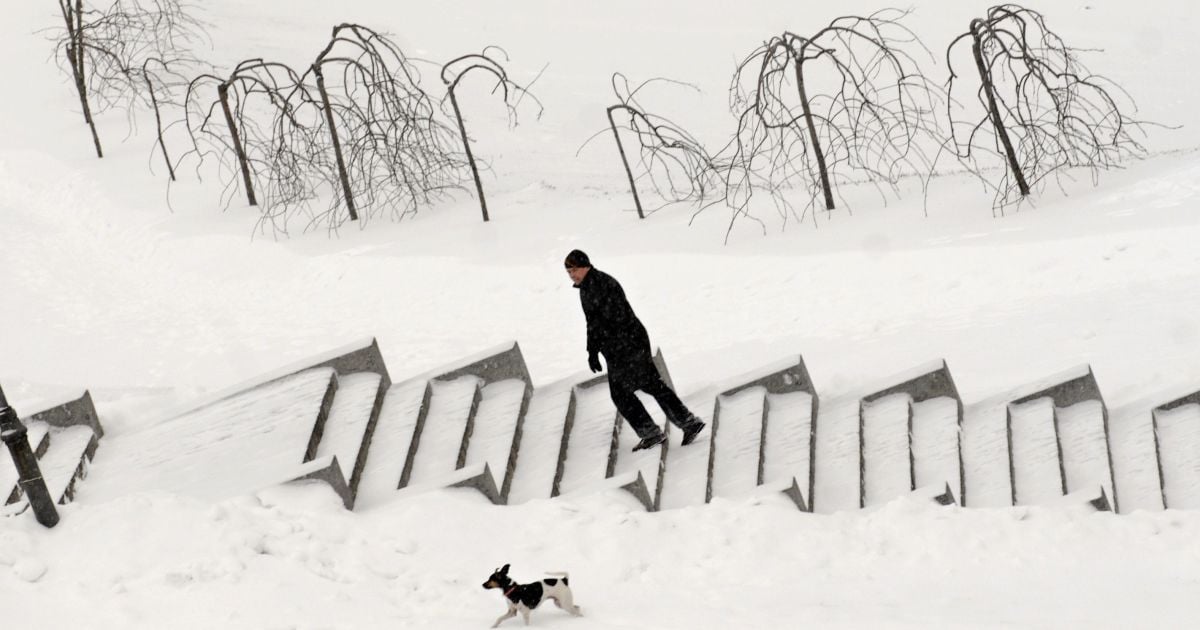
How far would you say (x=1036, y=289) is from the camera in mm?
10797

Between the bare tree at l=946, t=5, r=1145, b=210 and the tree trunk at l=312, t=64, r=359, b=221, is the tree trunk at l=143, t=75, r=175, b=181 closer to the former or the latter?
the tree trunk at l=312, t=64, r=359, b=221

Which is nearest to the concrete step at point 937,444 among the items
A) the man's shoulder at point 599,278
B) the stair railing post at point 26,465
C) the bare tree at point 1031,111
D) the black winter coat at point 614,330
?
the black winter coat at point 614,330

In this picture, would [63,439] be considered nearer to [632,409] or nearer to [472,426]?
[472,426]

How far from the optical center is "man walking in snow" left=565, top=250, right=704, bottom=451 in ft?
25.7

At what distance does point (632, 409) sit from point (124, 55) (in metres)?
13.7

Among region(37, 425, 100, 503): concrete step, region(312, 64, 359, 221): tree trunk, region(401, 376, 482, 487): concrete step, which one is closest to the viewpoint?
region(37, 425, 100, 503): concrete step

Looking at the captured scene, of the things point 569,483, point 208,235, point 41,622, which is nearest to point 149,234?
point 208,235

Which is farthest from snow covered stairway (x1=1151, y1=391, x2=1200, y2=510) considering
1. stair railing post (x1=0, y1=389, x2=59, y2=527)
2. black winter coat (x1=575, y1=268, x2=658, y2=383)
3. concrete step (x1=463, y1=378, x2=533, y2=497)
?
stair railing post (x1=0, y1=389, x2=59, y2=527)

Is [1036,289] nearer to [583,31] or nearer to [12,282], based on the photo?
[12,282]

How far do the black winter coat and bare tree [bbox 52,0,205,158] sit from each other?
9863 millimetres

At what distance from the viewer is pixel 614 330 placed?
7.91 metres

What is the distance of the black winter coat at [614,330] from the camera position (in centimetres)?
784

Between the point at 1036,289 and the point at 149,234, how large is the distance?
→ 9.93 meters

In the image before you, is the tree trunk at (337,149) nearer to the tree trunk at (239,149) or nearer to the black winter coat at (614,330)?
the tree trunk at (239,149)
